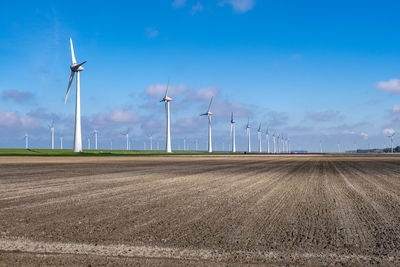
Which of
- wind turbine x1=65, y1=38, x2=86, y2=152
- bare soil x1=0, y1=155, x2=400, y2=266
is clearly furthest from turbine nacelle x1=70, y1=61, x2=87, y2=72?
bare soil x1=0, y1=155, x2=400, y2=266

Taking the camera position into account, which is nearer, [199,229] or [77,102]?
[199,229]

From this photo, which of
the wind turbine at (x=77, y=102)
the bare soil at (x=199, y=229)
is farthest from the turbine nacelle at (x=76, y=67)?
the bare soil at (x=199, y=229)

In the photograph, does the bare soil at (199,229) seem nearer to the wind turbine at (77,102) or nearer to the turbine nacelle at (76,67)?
the wind turbine at (77,102)

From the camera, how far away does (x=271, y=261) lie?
5578mm

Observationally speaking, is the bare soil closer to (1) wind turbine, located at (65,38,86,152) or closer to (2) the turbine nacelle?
(1) wind turbine, located at (65,38,86,152)

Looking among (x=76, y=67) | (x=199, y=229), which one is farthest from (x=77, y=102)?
(x=199, y=229)

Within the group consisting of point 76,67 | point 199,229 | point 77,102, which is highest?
point 76,67

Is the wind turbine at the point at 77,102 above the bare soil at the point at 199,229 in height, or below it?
above

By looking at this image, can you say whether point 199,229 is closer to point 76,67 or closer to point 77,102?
point 77,102

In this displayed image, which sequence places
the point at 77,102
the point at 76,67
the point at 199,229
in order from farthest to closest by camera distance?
the point at 76,67 → the point at 77,102 → the point at 199,229

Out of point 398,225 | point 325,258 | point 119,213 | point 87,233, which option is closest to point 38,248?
point 87,233

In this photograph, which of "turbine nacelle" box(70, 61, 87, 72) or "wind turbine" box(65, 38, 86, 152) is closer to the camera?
"wind turbine" box(65, 38, 86, 152)

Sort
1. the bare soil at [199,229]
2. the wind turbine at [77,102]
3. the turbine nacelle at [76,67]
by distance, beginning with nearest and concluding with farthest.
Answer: the bare soil at [199,229], the wind turbine at [77,102], the turbine nacelle at [76,67]

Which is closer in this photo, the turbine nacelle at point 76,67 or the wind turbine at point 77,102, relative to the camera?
the wind turbine at point 77,102
